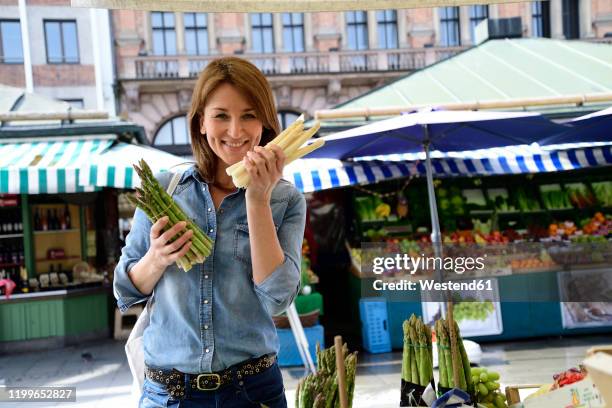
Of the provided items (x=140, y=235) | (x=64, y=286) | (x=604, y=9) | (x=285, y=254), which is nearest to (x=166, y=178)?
(x=140, y=235)

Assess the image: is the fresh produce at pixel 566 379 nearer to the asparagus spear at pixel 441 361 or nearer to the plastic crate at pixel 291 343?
the asparagus spear at pixel 441 361

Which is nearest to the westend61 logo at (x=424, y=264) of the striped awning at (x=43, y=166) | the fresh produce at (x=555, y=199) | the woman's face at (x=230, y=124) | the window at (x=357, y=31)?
the woman's face at (x=230, y=124)

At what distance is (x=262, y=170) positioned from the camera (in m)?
1.56

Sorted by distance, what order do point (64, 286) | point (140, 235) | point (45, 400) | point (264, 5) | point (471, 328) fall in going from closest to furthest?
1. point (140, 235)
2. point (264, 5)
3. point (45, 400)
4. point (471, 328)
5. point (64, 286)

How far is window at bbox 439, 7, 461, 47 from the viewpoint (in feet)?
80.4

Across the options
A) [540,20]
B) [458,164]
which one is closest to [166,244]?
[458,164]

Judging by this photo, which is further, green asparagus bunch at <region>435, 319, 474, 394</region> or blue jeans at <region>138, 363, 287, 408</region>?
green asparagus bunch at <region>435, 319, 474, 394</region>

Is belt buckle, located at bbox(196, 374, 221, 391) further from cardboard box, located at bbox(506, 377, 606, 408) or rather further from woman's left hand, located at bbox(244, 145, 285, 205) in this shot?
cardboard box, located at bbox(506, 377, 606, 408)

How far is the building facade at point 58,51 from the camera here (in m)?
21.2

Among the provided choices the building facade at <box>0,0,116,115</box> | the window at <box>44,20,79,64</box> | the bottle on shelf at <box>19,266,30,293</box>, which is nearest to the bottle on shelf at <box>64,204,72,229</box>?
the bottle on shelf at <box>19,266,30,293</box>

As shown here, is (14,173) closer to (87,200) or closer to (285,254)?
(87,200)

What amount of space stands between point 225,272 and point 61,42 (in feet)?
74.7

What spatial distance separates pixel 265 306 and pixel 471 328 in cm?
641

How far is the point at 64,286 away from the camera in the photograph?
362 inches
